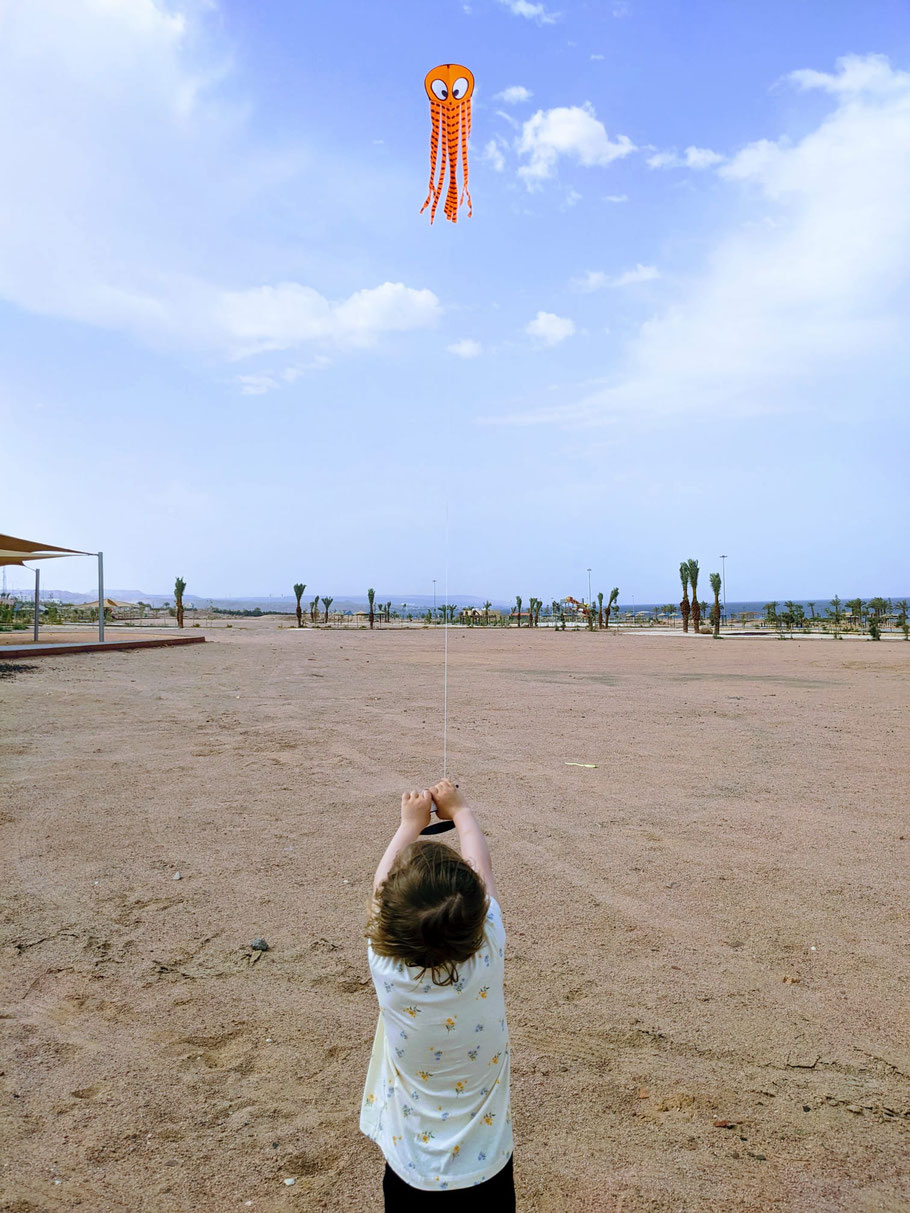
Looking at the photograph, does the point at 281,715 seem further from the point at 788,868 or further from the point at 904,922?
the point at 904,922

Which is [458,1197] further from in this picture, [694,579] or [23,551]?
[694,579]

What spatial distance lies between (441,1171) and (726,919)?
279 centimetres

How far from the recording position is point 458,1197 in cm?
165

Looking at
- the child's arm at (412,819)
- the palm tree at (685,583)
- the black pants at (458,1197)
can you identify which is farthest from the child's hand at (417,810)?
the palm tree at (685,583)

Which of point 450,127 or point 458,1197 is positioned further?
point 450,127

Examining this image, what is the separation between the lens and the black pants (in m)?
1.66

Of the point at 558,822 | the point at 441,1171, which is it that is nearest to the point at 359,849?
the point at 558,822

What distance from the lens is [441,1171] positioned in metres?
1.64

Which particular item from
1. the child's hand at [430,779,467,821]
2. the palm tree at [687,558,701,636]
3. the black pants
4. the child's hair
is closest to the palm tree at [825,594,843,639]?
the palm tree at [687,558,701,636]

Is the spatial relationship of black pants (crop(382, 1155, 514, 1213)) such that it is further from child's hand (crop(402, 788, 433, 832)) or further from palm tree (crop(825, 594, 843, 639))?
palm tree (crop(825, 594, 843, 639))

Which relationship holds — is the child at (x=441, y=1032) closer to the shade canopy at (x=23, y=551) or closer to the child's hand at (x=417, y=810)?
the child's hand at (x=417, y=810)

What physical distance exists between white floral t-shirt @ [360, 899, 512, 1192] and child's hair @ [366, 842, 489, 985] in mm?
43

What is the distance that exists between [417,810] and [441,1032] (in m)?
0.56

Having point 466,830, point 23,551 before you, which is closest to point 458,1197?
point 466,830
